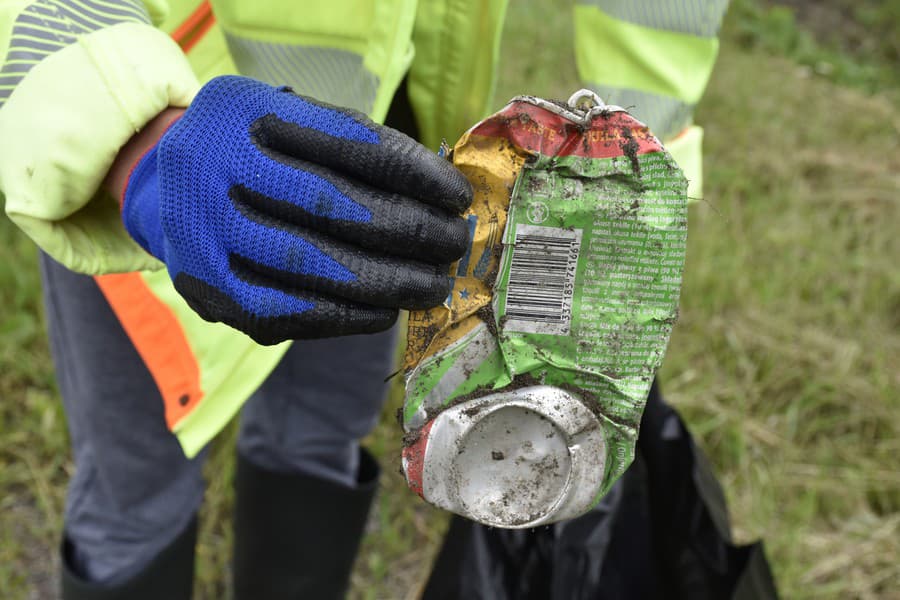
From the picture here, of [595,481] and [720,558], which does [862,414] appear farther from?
[595,481]

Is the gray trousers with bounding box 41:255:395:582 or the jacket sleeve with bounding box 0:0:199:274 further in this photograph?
the gray trousers with bounding box 41:255:395:582

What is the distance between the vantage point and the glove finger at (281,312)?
1.89 ft

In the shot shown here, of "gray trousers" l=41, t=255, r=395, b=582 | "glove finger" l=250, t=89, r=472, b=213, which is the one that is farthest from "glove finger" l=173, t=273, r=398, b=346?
"gray trousers" l=41, t=255, r=395, b=582

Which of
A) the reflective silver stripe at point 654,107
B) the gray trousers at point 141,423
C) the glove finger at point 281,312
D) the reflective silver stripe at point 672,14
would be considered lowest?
the gray trousers at point 141,423

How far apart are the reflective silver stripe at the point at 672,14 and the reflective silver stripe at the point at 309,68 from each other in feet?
1.23

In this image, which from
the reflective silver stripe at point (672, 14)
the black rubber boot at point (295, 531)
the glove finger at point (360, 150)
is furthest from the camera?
the black rubber boot at point (295, 531)

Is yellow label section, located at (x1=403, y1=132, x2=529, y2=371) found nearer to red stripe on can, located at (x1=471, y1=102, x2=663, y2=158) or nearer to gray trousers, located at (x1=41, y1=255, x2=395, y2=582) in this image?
red stripe on can, located at (x1=471, y1=102, x2=663, y2=158)

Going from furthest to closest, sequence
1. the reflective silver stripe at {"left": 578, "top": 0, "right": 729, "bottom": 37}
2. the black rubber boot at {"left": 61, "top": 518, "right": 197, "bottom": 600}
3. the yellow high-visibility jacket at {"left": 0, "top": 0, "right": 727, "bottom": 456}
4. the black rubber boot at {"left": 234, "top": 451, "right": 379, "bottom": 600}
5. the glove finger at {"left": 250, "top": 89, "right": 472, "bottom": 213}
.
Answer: the black rubber boot at {"left": 234, "top": 451, "right": 379, "bottom": 600} → the black rubber boot at {"left": 61, "top": 518, "right": 197, "bottom": 600} → the reflective silver stripe at {"left": 578, "top": 0, "right": 729, "bottom": 37} → the yellow high-visibility jacket at {"left": 0, "top": 0, "right": 727, "bottom": 456} → the glove finger at {"left": 250, "top": 89, "right": 472, "bottom": 213}

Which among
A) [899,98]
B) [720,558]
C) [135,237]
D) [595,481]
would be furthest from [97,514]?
[899,98]

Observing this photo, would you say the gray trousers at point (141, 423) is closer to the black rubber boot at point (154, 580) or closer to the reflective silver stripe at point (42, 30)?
→ the black rubber boot at point (154, 580)

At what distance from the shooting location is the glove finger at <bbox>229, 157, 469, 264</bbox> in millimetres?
556

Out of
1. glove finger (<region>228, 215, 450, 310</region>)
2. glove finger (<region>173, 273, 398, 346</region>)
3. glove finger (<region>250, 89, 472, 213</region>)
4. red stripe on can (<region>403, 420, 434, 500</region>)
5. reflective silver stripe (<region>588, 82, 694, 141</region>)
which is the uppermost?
reflective silver stripe (<region>588, 82, 694, 141</region>)

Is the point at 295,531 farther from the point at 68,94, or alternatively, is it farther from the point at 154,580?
the point at 68,94

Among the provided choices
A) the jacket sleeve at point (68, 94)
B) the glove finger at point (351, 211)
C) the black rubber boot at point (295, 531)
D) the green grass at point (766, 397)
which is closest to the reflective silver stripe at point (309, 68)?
the jacket sleeve at point (68, 94)
